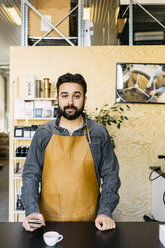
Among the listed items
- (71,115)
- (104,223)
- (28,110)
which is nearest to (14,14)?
(28,110)

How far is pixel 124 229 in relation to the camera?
4.06 ft

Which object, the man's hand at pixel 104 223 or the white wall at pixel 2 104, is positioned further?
the white wall at pixel 2 104

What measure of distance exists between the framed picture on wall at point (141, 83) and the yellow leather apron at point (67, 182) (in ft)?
6.89

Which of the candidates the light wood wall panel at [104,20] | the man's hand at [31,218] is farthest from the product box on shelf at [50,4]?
the man's hand at [31,218]

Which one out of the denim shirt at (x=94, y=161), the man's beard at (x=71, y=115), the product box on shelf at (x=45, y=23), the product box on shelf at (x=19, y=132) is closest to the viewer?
the denim shirt at (x=94, y=161)

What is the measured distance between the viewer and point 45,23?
3.74m

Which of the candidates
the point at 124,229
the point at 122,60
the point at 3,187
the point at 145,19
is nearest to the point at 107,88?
the point at 122,60

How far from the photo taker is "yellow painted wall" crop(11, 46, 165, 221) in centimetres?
353

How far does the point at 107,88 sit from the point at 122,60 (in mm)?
469

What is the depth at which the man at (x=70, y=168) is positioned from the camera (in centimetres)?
153

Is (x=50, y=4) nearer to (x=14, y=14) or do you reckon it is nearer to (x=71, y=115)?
(x=14, y=14)

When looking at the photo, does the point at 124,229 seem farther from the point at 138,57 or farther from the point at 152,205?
the point at 138,57

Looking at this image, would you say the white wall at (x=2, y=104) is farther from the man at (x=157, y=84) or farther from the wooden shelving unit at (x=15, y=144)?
the man at (x=157, y=84)

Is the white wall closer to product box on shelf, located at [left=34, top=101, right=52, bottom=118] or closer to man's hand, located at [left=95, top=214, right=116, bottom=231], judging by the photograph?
product box on shelf, located at [left=34, top=101, right=52, bottom=118]
